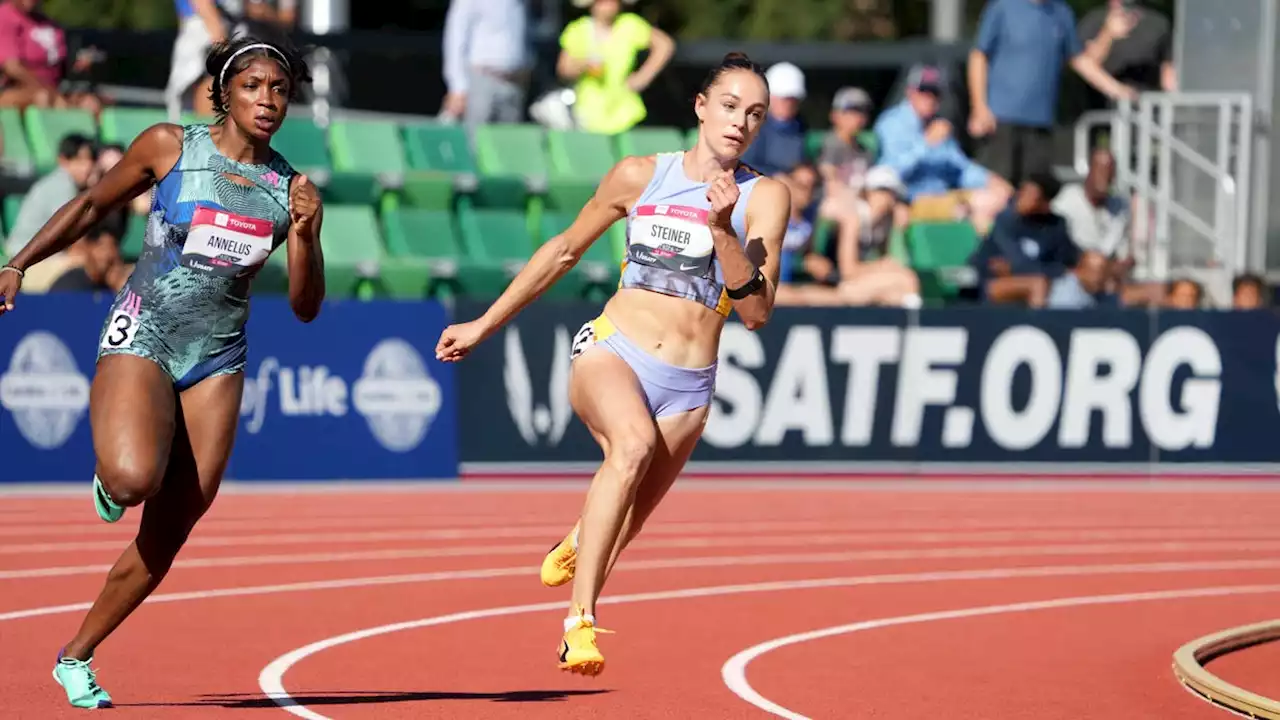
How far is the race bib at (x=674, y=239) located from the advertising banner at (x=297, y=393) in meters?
7.94

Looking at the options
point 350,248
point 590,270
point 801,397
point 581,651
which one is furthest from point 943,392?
point 581,651

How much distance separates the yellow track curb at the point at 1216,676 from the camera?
739cm

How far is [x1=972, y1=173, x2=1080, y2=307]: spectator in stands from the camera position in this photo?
17.5 metres

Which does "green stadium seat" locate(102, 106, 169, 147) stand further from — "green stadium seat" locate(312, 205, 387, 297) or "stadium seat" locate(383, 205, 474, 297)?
"stadium seat" locate(383, 205, 474, 297)

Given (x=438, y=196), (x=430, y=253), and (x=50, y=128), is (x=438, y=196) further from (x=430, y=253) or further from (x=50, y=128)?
(x=50, y=128)

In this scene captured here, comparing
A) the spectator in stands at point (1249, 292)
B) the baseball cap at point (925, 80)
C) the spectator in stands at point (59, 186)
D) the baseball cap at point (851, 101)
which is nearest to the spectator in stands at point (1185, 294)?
the spectator in stands at point (1249, 292)

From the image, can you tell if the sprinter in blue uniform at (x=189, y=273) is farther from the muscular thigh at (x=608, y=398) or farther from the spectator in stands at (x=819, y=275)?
the spectator in stands at (x=819, y=275)

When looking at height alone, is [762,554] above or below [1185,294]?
below

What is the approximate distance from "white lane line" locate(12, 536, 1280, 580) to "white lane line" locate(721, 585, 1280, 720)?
4.72ft

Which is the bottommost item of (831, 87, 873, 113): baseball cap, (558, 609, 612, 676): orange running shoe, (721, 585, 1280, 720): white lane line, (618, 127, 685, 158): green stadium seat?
(721, 585, 1280, 720): white lane line

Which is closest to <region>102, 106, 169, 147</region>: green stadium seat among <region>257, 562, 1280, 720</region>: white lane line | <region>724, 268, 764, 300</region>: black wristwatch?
<region>257, 562, 1280, 720</region>: white lane line

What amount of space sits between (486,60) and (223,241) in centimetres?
1138

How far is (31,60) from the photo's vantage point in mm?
17734

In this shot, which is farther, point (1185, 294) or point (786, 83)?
point (786, 83)
